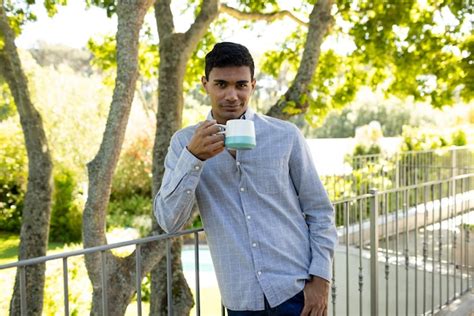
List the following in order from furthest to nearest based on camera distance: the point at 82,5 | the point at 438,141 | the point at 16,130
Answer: the point at 16,130 < the point at 438,141 < the point at 82,5

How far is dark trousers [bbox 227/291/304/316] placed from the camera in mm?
1852

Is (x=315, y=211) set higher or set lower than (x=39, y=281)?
higher

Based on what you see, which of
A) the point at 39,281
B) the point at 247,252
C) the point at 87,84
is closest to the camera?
the point at 247,252

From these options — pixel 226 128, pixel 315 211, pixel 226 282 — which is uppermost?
pixel 226 128

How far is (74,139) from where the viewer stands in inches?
638

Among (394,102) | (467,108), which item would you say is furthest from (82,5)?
(394,102)

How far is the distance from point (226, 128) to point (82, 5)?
6.30 metres

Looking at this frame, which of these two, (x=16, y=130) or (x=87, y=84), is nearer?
(x=16, y=130)

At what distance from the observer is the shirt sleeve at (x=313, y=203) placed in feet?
6.34

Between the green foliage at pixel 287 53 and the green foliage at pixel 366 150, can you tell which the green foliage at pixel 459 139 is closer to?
the green foliage at pixel 366 150

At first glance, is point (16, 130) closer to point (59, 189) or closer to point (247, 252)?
point (59, 189)

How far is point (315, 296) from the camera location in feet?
6.23

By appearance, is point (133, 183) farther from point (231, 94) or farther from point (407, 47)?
point (231, 94)

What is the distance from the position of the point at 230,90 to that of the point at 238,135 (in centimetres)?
25
